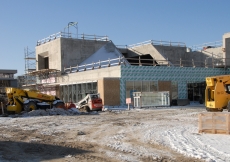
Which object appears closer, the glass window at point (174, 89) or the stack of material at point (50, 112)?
the stack of material at point (50, 112)

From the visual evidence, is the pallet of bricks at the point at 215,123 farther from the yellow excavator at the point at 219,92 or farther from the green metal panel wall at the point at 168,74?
the green metal panel wall at the point at 168,74

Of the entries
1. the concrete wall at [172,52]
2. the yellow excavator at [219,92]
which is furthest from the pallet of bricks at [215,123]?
the concrete wall at [172,52]

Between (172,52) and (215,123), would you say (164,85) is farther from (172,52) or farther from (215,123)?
(215,123)

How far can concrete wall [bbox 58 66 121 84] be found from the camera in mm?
35062

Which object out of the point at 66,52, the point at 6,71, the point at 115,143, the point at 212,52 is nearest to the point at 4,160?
the point at 115,143

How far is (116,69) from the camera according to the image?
34781 millimetres

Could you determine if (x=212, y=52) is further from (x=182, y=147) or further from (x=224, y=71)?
(x=182, y=147)

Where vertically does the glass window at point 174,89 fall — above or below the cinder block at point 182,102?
above

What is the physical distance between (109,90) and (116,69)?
2386 millimetres

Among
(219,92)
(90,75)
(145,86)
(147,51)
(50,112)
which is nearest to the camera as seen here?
(219,92)

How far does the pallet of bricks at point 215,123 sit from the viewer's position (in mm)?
13047

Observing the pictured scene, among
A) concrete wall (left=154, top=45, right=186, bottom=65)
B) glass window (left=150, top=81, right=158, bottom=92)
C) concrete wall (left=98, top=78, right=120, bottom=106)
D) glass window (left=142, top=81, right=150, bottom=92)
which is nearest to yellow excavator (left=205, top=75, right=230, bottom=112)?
concrete wall (left=98, top=78, right=120, bottom=106)

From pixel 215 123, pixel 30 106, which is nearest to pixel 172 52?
pixel 30 106

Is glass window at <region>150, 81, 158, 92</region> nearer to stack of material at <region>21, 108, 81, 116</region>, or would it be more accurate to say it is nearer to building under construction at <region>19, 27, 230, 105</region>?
building under construction at <region>19, 27, 230, 105</region>
